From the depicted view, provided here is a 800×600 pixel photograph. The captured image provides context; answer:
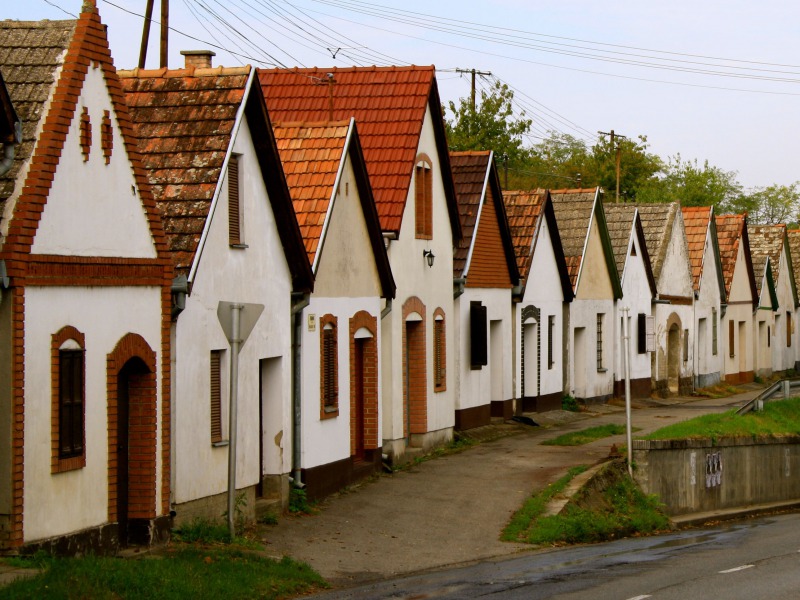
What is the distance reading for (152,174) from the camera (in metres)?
17.1

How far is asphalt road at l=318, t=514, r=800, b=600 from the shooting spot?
14.2m

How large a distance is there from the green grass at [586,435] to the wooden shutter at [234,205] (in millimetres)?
11715

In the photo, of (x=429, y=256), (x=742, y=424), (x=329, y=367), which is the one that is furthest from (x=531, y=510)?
(x=742, y=424)

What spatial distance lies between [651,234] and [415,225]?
1973cm

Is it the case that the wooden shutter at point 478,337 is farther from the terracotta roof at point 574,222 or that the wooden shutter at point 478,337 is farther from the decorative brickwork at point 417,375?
the terracotta roof at point 574,222

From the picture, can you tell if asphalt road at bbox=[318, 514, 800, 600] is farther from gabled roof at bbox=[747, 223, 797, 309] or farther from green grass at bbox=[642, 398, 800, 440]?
gabled roof at bbox=[747, 223, 797, 309]

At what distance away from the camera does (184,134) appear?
682 inches

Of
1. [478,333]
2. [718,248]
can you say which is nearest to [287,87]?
[478,333]

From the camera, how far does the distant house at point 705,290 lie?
46.5 m

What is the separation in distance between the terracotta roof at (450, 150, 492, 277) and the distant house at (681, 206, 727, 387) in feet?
60.4

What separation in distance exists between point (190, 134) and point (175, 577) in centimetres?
635

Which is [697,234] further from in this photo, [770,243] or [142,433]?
[142,433]

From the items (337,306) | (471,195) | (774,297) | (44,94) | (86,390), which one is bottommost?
(86,390)

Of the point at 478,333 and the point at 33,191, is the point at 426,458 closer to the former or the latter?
the point at 478,333
